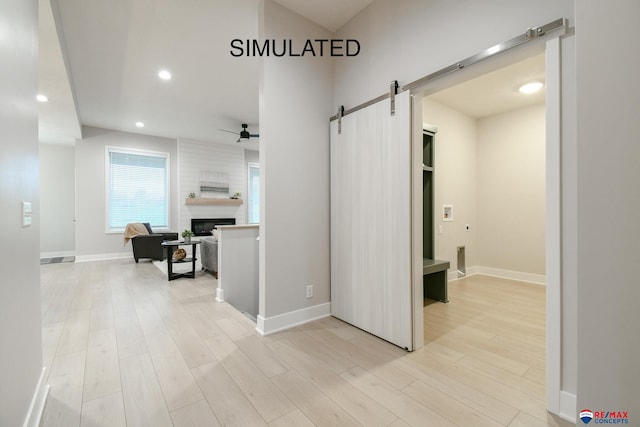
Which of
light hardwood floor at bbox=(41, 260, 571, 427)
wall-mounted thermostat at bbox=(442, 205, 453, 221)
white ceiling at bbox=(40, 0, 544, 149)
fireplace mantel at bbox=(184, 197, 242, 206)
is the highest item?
white ceiling at bbox=(40, 0, 544, 149)

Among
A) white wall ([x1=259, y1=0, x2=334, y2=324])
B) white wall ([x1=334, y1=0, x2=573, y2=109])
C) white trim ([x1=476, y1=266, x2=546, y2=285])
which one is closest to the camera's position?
white wall ([x1=334, y1=0, x2=573, y2=109])

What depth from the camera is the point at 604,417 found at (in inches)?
36.6

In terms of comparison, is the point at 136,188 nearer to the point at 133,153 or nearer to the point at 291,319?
the point at 133,153

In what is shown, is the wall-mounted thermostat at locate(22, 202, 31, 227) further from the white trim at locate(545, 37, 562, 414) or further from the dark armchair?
the dark armchair

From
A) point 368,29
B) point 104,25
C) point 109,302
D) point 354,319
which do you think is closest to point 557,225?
point 354,319

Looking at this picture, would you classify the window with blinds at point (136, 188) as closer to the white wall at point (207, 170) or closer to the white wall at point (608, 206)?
the white wall at point (207, 170)

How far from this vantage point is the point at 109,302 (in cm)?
339

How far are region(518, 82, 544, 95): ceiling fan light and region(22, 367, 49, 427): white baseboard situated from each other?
5500mm

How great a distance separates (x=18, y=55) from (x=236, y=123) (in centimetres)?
517

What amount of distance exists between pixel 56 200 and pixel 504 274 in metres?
10.3

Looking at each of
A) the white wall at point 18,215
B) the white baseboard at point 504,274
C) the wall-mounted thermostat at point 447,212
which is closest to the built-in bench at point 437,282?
the white baseboard at point 504,274

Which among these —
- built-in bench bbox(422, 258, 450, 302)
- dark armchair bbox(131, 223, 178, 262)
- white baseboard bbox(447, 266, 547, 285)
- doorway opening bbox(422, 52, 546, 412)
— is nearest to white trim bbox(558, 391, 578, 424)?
doorway opening bbox(422, 52, 546, 412)

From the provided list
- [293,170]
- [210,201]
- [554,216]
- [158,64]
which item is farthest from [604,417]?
[210,201]

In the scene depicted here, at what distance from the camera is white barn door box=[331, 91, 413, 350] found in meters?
2.18
